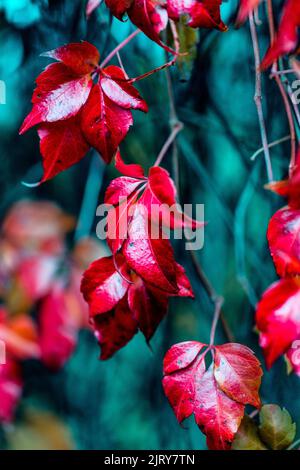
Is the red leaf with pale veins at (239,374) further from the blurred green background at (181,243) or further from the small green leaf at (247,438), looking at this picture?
the blurred green background at (181,243)

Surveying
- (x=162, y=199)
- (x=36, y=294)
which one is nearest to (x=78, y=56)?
(x=162, y=199)

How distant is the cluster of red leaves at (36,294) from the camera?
→ 75cm

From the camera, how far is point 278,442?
1.99 ft

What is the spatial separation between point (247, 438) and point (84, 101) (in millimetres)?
431

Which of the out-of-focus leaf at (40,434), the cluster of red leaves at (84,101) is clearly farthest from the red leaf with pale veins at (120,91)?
the out-of-focus leaf at (40,434)

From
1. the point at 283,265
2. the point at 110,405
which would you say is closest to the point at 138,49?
the point at 283,265

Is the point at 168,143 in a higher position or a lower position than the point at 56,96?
lower

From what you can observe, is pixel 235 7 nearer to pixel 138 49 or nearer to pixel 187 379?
pixel 138 49

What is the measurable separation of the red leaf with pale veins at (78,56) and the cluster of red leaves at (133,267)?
0.32 ft

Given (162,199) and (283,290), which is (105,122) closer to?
(162,199)

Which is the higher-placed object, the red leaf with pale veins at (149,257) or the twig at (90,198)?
the red leaf with pale veins at (149,257)

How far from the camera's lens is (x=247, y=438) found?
61 cm

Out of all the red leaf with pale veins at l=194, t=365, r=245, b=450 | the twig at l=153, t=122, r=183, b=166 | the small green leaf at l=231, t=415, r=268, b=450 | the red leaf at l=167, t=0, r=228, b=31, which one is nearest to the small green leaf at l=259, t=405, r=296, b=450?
the small green leaf at l=231, t=415, r=268, b=450

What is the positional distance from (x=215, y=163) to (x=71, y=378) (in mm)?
408
